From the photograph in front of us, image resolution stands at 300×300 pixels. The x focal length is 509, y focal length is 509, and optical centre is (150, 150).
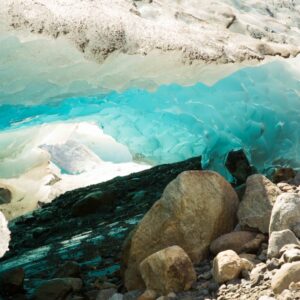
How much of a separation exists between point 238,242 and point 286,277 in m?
1.43

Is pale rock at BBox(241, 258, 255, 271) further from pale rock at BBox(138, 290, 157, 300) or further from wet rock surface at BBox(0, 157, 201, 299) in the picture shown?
wet rock surface at BBox(0, 157, 201, 299)

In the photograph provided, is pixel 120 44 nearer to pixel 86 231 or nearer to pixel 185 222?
pixel 185 222

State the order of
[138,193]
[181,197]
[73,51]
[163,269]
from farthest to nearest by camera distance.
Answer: [138,193] < [73,51] < [181,197] < [163,269]

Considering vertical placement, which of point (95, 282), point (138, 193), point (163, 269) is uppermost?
point (163, 269)

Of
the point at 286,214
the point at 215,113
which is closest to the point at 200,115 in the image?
the point at 215,113

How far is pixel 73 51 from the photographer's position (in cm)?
670

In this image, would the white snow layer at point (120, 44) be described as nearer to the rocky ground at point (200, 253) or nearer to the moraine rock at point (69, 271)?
the rocky ground at point (200, 253)

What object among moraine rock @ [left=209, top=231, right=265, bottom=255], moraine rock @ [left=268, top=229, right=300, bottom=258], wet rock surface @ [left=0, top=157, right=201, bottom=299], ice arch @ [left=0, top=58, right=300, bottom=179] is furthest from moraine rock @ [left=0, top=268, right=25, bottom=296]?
moraine rock @ [left=268, top=229, right=300, bottom=258]

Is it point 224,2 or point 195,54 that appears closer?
point 195,54

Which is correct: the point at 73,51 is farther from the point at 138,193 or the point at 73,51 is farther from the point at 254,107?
the point at 138,193

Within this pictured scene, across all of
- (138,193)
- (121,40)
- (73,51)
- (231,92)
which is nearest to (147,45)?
(121,40)

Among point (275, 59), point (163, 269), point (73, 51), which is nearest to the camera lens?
point (163, 269)

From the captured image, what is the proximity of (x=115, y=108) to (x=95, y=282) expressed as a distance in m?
3.24

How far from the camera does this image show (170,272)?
4645 mm
